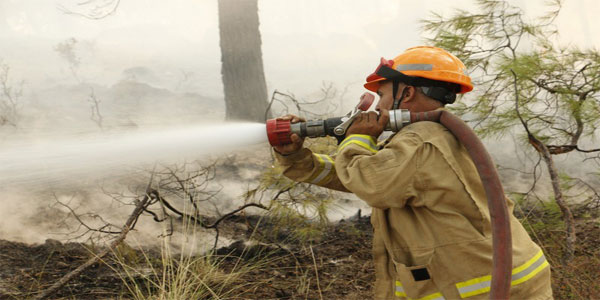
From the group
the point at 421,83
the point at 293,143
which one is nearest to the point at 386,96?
the point at 421,83

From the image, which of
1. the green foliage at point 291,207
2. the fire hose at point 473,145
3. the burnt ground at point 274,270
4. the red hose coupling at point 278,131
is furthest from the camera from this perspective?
the green foliage at point 291,207

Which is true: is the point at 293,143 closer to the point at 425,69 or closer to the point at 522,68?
the point at 425,69

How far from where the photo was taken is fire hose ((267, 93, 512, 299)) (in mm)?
1690

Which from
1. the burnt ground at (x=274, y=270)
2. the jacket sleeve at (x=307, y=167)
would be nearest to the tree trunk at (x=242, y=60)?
the burnt ground at (x=274, y=270)

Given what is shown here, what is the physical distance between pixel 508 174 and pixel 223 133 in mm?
5615

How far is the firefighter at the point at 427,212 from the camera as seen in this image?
1.80 m

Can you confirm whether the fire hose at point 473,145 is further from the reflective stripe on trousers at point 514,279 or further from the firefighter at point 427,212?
the reflective stripe on trousers at point 514,279

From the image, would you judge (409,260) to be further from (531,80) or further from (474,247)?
(531,80)

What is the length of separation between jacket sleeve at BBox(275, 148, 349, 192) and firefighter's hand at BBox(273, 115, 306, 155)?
4cm

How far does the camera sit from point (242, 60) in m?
7.80

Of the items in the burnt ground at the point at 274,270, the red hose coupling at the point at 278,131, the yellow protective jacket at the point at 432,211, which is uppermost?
the red hose coupling at the point at 278,131

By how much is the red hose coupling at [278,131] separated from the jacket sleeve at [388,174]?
384 millimetres

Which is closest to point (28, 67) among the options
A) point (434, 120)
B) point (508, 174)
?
point (508, 174)

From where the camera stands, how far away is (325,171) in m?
2.40
